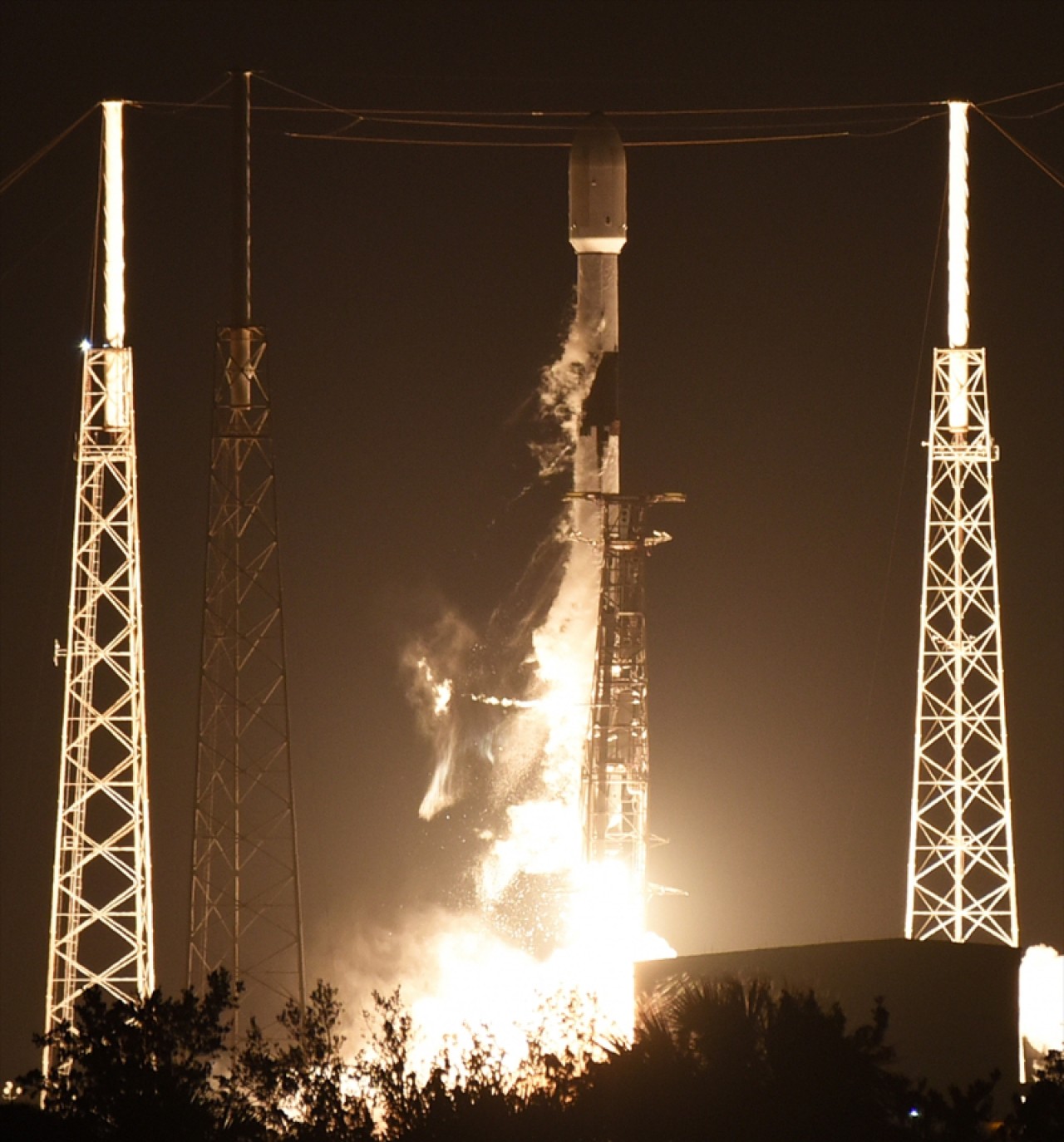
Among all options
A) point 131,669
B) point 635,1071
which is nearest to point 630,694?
point 131,669

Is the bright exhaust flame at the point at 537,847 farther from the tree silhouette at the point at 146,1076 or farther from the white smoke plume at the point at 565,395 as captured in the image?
the tree silhouette at the point at 146,1076

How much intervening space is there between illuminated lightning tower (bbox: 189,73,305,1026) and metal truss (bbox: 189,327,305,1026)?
0.04 metres

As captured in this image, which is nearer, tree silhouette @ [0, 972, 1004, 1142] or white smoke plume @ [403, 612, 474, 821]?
tree silhouette @ [0, 972, 1004, 1142]

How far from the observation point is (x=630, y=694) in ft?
182

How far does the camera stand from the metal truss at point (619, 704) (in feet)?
181

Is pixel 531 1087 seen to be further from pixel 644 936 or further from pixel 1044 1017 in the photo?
pixel 1044 1017

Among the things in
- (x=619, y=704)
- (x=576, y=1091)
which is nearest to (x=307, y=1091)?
(x=576, y=1091)

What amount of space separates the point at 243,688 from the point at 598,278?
13.4m

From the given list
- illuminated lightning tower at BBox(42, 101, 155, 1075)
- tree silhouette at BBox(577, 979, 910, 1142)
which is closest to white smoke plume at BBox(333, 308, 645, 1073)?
illuminated lightning tower at BBox(42, 101, 155, 1075)

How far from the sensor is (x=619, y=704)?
5559 centimetres

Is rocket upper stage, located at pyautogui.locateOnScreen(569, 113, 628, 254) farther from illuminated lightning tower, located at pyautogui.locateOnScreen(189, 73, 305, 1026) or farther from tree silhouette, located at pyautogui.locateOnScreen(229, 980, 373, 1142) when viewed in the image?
tree silhouette, located at pyautogui.locateOnScreen(229, 980, 373, 1142)

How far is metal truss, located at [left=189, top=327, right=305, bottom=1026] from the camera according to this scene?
5172 centimetres

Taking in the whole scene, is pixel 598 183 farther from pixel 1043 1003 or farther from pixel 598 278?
pixel 1043 1003

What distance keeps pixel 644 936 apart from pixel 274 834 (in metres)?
14.1
